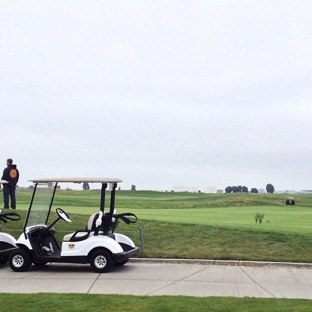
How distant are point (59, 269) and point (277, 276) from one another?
4619 mm

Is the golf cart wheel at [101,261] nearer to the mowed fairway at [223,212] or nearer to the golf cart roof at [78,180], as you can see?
the golf cart roof at [78,180]

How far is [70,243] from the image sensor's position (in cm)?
1116

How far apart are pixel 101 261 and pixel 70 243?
0.75 m

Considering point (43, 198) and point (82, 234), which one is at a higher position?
point (43, 198)

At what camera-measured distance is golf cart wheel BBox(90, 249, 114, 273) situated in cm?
1100

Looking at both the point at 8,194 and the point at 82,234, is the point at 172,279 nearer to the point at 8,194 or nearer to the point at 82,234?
the point at 82,234

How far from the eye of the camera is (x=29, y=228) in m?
11.5

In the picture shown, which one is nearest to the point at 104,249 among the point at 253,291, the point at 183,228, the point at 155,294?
the point at 155,294

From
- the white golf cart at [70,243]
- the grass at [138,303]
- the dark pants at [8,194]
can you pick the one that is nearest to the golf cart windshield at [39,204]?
the white golf cart at [70,243]

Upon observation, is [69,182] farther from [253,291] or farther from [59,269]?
[253,291]

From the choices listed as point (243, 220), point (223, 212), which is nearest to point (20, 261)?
point (243, 220)

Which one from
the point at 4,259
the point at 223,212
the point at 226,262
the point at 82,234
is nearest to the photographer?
the point at 82,234

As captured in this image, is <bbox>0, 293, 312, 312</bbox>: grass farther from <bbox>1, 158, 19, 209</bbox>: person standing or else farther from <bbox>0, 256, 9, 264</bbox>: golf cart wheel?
<bbox>1, 158, 19, 209</bbox>: person standing

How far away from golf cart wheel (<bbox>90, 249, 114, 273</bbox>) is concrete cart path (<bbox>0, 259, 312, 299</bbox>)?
14 centimetres
